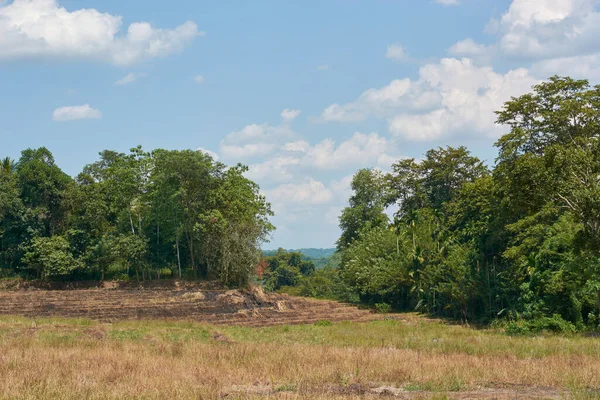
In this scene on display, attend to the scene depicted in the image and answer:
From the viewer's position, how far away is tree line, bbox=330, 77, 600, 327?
72.8 ft

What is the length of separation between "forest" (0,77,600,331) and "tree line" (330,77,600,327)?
114mm

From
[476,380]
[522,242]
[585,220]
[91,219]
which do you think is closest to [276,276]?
[91,219]

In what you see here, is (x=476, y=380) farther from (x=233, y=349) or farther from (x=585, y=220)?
(x=585, y=220)

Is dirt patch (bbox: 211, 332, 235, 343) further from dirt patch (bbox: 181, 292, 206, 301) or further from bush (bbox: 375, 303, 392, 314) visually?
bush (bbox: 375, 303, 392, 314)

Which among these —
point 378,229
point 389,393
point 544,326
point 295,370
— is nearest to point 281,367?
point 295,370

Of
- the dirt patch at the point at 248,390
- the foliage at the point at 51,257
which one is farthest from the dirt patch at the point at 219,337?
the foliage at the point at 51,257

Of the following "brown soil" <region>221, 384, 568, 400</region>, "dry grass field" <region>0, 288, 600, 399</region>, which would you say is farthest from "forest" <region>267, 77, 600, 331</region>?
"brown soil" <region>221, 384, 568, 400</region>

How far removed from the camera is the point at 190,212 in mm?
49406

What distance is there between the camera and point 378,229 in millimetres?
53688

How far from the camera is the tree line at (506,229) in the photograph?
22188mm

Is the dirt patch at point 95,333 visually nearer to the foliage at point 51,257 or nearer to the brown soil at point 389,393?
the brown soil at point 389,393

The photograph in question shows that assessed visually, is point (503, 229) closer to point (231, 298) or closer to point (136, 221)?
point (231, 298)

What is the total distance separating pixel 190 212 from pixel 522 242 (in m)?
28.8

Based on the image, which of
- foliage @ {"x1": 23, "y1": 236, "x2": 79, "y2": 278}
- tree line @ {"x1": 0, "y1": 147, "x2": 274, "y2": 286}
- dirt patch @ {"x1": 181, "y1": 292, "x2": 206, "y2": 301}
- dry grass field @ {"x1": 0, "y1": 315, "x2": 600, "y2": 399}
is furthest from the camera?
foliage @ {"x1": 23, "y1": 236, "x2": 79, "y2": 278}
